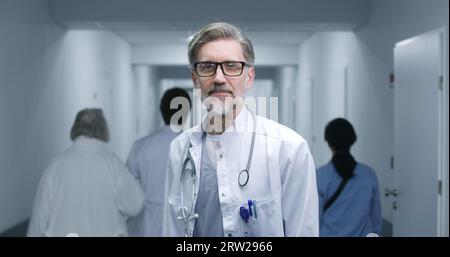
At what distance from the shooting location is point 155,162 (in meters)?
2.60

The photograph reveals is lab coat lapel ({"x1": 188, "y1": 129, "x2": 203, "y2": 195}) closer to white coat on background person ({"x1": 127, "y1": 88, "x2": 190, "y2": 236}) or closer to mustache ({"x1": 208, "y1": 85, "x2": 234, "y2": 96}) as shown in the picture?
mustache ({"x1": 208, "y1": 85, "x2": 234, "y2": 96})

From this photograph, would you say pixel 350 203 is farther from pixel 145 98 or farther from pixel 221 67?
pixel 145 98

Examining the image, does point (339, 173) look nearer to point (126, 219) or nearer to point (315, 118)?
point (126, 219)

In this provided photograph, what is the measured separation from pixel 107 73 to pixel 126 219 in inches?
165

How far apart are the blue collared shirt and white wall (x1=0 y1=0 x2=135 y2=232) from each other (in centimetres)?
180

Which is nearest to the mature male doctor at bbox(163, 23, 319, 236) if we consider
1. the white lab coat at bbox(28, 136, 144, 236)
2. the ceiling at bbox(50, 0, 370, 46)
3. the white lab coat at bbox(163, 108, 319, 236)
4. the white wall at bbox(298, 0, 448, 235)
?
the white lab coat at bbox(163, 108, 319, 236)

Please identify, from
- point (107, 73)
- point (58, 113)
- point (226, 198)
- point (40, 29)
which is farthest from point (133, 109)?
point (226, 198)

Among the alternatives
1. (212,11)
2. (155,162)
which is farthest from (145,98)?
(155,162)

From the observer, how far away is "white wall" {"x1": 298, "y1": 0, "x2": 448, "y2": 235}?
309cm

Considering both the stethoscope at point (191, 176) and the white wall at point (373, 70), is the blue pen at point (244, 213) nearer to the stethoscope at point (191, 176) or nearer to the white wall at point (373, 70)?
the stethoscope at point (191, 176)

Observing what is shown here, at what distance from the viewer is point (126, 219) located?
2.41 metres

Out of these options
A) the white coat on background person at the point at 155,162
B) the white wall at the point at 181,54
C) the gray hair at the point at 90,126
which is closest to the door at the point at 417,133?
the white coat on background person at the point at 155,162

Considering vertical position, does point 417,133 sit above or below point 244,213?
above

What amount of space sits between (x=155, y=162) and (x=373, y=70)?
2.14 metres
